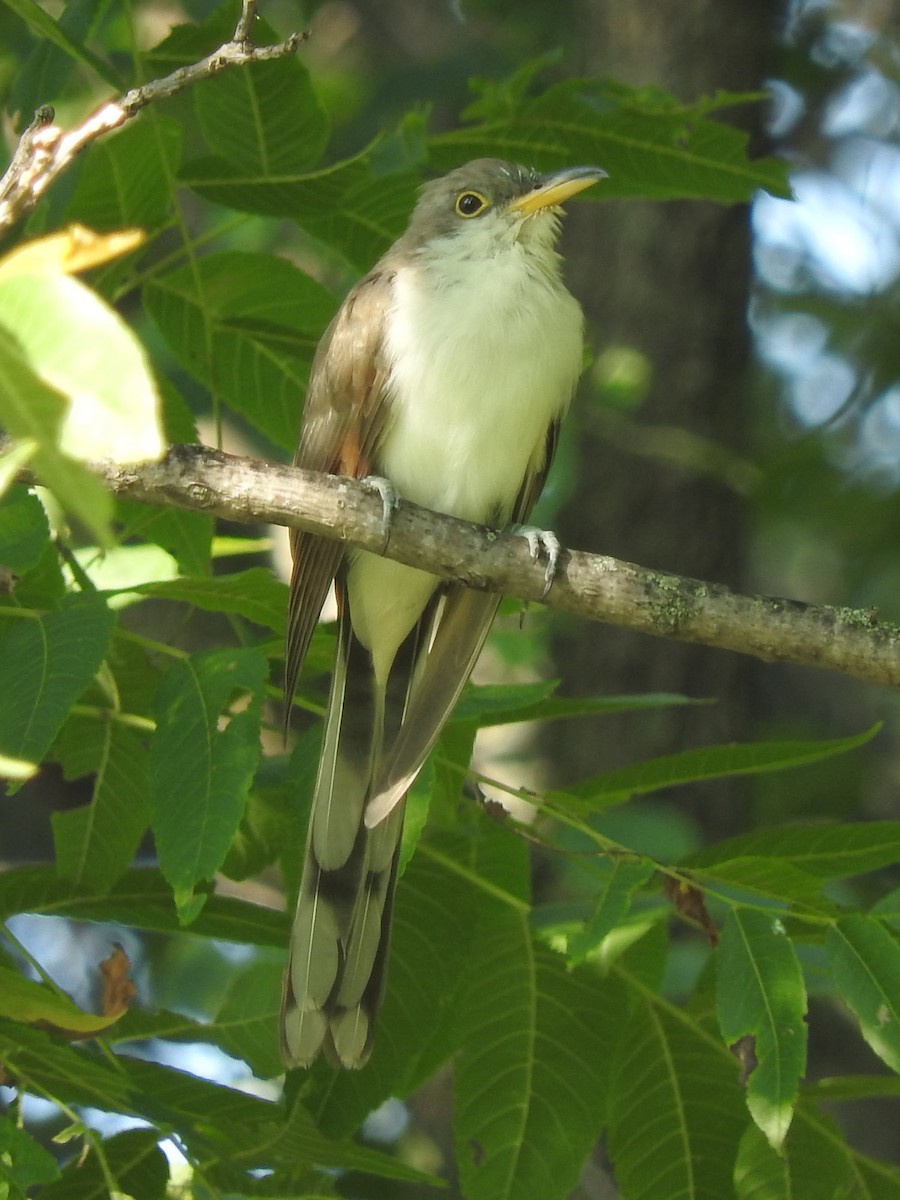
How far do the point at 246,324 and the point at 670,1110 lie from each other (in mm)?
2398

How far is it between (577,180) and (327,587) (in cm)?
150

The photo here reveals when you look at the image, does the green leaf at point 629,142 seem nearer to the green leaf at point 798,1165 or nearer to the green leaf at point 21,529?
the green leaf at point 21,529

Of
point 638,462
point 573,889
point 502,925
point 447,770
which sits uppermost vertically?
point 447,770

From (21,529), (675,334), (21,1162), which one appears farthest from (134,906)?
(675,334)

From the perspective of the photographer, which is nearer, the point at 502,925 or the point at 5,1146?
the point at 5,1146

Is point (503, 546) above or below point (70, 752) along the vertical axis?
above

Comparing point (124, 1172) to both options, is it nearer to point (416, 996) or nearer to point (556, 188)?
point (416, 996)

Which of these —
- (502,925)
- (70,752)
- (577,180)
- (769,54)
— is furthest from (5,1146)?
(769,54)

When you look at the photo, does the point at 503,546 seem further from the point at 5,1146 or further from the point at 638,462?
the point at 638,462

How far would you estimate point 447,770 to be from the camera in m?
3.44

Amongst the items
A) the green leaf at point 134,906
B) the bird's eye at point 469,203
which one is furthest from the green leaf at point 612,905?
the bird's eye at point 469,203

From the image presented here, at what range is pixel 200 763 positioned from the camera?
2918 mm

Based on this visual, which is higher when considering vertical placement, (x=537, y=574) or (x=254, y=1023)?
(x=537, y=574)

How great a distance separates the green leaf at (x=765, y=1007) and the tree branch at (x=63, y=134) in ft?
6.36
